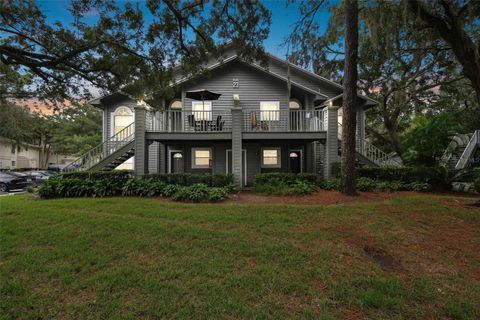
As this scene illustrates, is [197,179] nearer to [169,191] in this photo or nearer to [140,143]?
[169,191]

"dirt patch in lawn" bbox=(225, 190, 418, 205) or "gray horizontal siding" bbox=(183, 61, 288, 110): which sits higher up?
"gray horizontal siding" bbox=(183, 61, 288, 110)

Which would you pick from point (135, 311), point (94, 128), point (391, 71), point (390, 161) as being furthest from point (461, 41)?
point (94, 128)

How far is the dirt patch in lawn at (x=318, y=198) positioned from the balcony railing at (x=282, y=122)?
3.55m

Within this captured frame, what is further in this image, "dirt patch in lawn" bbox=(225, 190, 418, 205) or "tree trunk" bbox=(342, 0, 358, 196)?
"tree trunk" bbox=(342, 0, 358, 196)

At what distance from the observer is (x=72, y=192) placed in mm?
8469

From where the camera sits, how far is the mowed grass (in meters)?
2.78

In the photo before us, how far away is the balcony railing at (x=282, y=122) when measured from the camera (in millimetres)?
10789

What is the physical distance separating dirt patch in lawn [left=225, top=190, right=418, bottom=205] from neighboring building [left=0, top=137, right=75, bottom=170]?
37201mm

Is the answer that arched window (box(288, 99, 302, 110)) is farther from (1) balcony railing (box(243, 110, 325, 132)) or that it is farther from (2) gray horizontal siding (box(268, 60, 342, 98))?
(2) gray horizontal siding (box(268, 60, 342, 98))

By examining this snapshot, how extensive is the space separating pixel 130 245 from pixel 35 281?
1.37 metres

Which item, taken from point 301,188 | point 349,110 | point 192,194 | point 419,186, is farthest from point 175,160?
point 419,186

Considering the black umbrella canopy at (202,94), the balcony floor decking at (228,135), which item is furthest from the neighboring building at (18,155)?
the black umbrella canopy at (202,94)

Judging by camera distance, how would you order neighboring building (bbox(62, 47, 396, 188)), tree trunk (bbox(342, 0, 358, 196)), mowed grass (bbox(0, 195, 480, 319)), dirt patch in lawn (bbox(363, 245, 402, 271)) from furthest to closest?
neighboring building (bbox(62, 47, 396, 188)) < tree trunk (bbox(342, 0, 358, 196)) < dirt patch in lawn (bbox(363, 245, 402, 271)) < mowed grass (bbox(0, 195, 480, 319))

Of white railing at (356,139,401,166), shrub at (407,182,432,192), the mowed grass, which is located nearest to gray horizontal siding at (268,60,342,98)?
white railing at (356,139,401,166)
